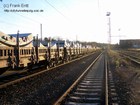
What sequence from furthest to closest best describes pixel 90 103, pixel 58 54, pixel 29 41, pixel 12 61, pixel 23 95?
1. pixel 58 54
2. pixel 29 41
3. pixel 12 61
4. pixel 23 95
5. pixel 90 103

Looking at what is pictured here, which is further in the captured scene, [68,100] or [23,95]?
[23,95]

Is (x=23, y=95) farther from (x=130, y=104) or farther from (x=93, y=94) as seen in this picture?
(x=130, y=104)

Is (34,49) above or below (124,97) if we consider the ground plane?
above

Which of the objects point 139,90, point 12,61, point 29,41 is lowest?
point 139,90

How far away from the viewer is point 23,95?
36.8 ft

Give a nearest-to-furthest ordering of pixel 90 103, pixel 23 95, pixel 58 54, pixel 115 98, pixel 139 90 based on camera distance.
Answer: pixel 90 103 < pixel 115 98 < pixel 23 95 < pixel 139 90 < pixel 58 54

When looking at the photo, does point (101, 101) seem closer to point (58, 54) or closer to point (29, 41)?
point (29, 41)

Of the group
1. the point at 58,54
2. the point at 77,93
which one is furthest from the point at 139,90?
the point at 58,54

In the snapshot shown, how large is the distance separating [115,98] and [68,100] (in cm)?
184

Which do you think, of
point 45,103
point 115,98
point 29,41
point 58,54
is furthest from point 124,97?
point 58,54

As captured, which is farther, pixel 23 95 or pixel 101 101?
pixel 23 95

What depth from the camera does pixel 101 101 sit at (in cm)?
972

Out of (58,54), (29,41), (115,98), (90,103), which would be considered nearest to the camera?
(90,103)

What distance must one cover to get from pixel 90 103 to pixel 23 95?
3205 mm
